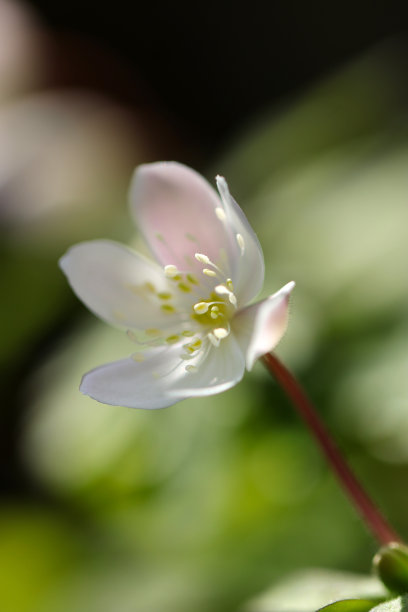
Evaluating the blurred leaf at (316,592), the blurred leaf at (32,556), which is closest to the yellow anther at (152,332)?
the blurred leaf at (316,592)

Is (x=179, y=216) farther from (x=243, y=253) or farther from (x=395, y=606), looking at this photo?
(x=395, y=606)

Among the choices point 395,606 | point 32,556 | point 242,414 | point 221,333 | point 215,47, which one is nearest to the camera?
point 395,606

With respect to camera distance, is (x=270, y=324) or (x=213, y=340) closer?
(x=270, y=324)

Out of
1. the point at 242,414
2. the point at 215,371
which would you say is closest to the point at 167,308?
the point at 215,371

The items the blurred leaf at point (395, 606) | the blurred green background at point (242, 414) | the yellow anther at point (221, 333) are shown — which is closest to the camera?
the blurred leaf at point (395, 606)

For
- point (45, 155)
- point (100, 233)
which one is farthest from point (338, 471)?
point (45, 155)

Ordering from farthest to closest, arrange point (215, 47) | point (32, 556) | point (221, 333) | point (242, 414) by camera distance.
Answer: point (215, 47)
point (32, 556)
point (242, 414)
point (221, 333)

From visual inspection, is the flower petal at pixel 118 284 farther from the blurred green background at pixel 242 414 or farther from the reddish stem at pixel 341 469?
the blurred green background at pixel 242 414

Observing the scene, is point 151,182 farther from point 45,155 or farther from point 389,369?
point 45,155
